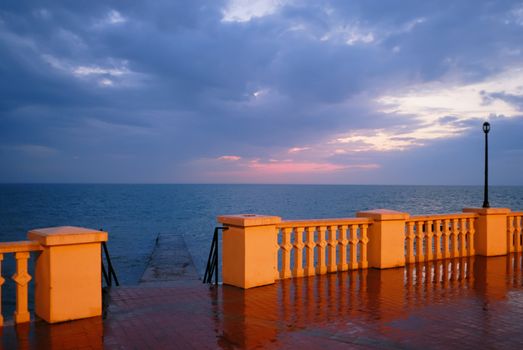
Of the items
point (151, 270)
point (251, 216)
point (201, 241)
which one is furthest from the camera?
point (201, 241)

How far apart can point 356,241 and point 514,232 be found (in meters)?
5.99

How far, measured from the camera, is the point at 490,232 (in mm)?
11500

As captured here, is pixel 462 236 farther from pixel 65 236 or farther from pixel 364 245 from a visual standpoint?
pixel 65 236

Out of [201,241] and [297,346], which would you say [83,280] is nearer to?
[297,346]

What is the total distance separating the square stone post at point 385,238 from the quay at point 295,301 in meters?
0.02

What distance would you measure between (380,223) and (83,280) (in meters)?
6.19

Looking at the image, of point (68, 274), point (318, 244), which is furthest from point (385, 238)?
point (68, 274)

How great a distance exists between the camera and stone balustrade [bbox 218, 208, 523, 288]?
7965 mm

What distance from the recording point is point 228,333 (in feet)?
18.4

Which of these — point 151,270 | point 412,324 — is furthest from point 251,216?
point 151,270

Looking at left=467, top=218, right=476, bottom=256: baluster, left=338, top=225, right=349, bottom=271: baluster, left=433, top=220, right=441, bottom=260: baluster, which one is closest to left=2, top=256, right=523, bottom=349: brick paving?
left=338, top=225, right=349, bottom=271: baluster

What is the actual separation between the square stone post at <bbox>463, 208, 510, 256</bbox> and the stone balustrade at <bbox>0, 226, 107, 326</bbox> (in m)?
9.67

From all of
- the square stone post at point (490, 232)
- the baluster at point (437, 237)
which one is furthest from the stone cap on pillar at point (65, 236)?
the square stone post at point (490, 232)

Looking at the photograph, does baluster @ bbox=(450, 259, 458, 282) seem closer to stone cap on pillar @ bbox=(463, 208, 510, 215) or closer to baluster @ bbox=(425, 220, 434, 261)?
baluster @ bbox=(425, 220, 434, 261)
